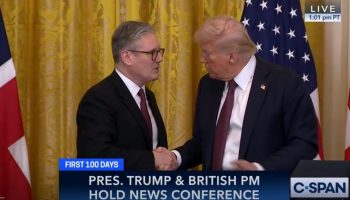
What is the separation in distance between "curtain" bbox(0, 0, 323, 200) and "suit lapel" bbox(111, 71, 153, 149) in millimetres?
1291

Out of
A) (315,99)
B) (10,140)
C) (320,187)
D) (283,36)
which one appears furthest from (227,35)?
(10,140)

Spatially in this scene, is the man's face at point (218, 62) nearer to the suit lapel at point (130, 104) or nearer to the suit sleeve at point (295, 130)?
the suit sleeve at point (295, 130)

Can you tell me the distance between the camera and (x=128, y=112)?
279cm

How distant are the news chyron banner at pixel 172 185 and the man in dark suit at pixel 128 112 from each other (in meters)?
1.09

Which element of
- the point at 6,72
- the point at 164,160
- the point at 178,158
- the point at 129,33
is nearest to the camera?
the point at 164,160

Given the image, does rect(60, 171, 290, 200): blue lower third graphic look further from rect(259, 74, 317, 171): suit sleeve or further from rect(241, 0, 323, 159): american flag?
rect(241, 0, 323, 159): american flag

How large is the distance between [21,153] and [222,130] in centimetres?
163

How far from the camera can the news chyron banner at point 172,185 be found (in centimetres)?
148

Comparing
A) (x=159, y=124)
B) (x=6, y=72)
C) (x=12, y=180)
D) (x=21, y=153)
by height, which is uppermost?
(x=6, y=72)

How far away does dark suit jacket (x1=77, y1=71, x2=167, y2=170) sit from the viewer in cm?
262

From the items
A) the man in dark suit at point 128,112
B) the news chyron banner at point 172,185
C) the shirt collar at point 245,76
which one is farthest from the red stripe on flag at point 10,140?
the news chyron banner at point 172,185

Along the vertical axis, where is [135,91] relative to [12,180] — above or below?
above

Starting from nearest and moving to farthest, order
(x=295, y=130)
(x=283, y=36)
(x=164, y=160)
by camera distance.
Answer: (x=295, y=130), (x=164, y=160), (x=283, y=36)

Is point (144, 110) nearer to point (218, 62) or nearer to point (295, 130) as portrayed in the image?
point (218, 62)
